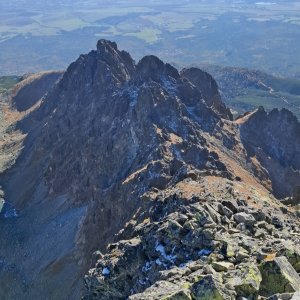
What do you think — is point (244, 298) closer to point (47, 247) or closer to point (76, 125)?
point (47, 247)

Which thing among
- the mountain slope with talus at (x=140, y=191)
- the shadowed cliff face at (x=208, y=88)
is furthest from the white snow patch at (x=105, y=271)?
the shadowed cliff face at (x=208, y=88)

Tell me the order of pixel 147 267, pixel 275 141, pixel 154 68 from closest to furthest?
pixel 147 267 < pixel 275 141 < pixel 154 68

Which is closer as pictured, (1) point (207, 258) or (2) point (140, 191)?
(1) point (207, 258)

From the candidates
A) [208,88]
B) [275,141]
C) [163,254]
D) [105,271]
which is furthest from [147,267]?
[208,88]

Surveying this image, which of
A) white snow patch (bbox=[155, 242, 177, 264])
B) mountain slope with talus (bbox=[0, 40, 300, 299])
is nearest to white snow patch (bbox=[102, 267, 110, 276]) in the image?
mountain slope with talus (bbox=[0, 40, 300, 299])

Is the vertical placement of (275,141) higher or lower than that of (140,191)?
lower

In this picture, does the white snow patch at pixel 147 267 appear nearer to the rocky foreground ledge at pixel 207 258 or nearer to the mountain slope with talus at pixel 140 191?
the rocky foreground ledge at pixel 207 258

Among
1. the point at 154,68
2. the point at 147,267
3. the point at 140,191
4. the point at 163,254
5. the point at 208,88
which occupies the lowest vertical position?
the point at 208,88

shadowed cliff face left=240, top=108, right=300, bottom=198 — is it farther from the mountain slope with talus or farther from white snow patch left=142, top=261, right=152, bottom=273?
white snow patch left=142, top=261, right=152, bottom=273

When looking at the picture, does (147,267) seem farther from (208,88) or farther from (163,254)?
(208,88)

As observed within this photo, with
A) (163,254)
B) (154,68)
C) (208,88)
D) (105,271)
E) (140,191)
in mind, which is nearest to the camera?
(163,254)
